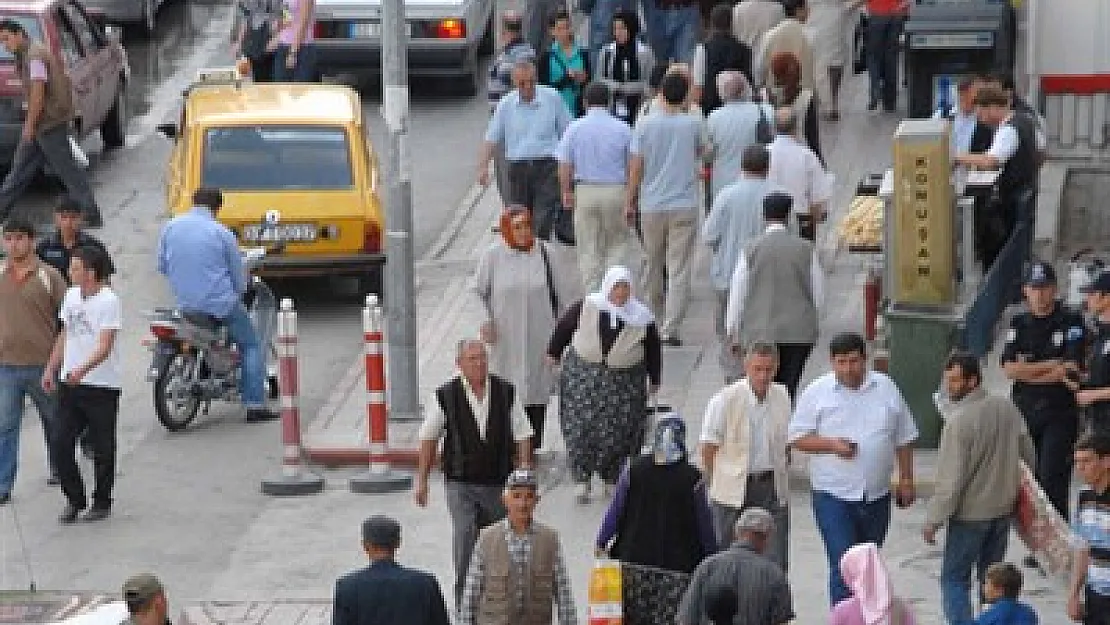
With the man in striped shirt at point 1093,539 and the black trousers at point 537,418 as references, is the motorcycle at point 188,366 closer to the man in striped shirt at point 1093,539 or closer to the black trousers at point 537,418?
the black trousers at point 537,418

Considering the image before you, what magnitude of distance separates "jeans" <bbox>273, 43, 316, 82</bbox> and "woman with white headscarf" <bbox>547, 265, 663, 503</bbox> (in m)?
10.7

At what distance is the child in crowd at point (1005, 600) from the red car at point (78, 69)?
13775 mm

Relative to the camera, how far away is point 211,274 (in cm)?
2022

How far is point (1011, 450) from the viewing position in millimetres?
15031

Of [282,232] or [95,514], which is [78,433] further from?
[282,232]

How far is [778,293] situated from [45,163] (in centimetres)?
918

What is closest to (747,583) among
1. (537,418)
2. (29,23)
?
(537,418)

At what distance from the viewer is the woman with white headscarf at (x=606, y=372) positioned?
58.3 feet

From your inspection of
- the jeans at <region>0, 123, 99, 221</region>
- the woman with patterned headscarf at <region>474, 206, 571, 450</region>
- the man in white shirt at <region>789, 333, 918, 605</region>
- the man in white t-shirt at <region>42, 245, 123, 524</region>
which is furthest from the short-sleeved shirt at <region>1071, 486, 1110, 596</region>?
→ the jeans at <region>0, 123, 99, 221</region>

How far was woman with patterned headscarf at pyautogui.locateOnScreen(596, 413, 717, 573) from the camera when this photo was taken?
1457 centimetres

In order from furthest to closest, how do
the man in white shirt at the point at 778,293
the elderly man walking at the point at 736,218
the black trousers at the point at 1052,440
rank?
the elderly man walking at the point at 736,218
the man in white shirt at the point at 778,293
the black trousers at the point at 1052,440

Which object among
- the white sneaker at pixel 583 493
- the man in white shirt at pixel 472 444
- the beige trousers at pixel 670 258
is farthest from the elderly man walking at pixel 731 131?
the man in white shirt at pixel 472 444

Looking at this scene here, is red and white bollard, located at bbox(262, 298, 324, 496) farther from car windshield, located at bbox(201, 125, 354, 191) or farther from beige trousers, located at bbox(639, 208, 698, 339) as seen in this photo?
car windshield, located at bbox(201, 125, 354, 191)

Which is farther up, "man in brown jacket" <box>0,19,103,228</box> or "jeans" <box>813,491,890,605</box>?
"man in brown jacket" <box>0,19,103,228</box>
